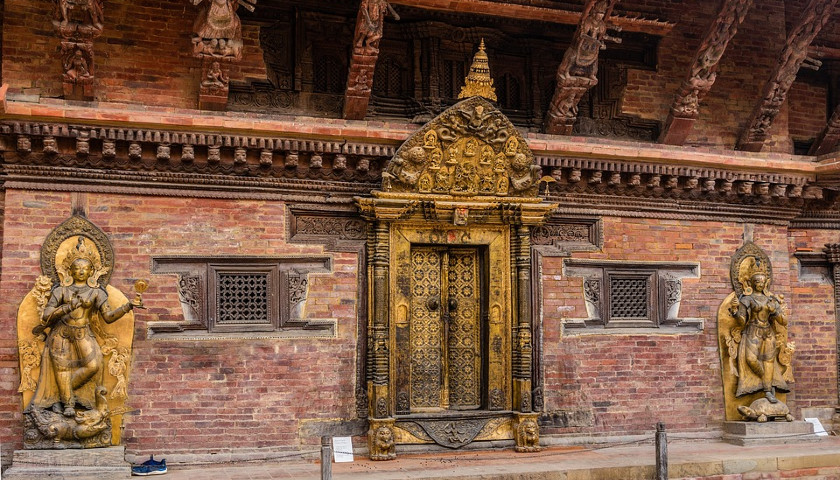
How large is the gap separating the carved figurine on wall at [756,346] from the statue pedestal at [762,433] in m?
0.10

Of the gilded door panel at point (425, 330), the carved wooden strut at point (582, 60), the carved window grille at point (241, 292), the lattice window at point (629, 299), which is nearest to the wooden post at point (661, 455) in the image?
the lattice window at point (629, 299)

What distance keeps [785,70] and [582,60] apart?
2.58 m

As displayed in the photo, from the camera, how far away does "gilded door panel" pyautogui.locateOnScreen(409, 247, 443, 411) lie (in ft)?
29.5

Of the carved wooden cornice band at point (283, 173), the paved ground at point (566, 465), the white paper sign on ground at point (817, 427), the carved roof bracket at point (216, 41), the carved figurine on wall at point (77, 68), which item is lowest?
the paved ground at point (566, 465)

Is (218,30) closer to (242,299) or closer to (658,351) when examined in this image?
(242,299)

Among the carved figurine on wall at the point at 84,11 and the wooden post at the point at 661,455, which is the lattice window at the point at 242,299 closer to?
the carved figurine on wall at the point at 84,11

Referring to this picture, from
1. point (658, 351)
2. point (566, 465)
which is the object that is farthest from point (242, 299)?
point (658, 351)

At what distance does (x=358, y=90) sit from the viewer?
344 inches

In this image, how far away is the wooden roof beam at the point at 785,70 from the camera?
9672mm

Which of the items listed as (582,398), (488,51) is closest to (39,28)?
(488,51)

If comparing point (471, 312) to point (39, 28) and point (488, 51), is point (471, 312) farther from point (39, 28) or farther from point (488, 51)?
point (39, 28)

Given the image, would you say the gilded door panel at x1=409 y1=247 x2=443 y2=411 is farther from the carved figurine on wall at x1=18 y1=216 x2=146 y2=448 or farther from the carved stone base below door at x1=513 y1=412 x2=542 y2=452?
the carved figurine on wall at x1=18 y1=216 x2=146 y2=448

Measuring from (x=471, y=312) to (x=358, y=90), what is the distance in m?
2.58

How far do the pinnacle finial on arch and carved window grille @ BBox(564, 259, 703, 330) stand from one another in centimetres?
207
